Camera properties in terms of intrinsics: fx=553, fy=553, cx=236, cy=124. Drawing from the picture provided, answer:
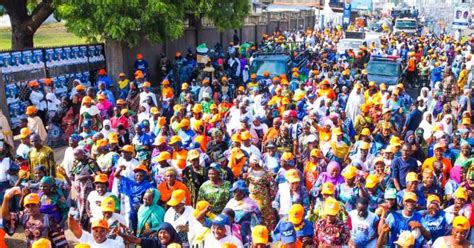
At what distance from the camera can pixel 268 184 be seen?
7277 millimetres

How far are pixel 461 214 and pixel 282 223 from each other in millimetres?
2204

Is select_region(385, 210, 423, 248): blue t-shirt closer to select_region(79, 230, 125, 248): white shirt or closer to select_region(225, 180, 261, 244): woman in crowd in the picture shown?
select_region(225, 180, 261, 244): woman in crowd

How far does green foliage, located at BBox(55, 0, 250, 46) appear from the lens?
1703 cm

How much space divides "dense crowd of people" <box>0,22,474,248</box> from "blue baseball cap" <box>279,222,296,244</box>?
0.02 m

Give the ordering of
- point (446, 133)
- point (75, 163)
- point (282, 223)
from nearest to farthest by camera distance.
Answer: point (282, 223) → point (75, 163) → point (446, 133)

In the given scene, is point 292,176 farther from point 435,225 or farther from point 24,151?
point 24,151

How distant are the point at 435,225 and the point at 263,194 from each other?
2.19 m

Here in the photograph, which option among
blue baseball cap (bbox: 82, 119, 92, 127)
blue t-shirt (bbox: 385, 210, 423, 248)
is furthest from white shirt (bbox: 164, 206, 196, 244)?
blue baseball cap (bbox: 82, 119, 92, 127)

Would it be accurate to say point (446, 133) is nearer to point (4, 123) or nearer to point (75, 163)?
point (75, 163)

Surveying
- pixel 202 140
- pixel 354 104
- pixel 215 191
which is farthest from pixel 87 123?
pixel 354 104

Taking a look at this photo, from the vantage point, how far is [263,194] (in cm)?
721

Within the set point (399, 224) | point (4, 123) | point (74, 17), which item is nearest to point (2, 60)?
point (74, 17)

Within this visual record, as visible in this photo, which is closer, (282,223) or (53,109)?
(282,223)

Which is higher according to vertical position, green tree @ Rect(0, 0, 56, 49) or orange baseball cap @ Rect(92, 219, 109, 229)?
green tree @ Rect(0, 0, 56, 49)
